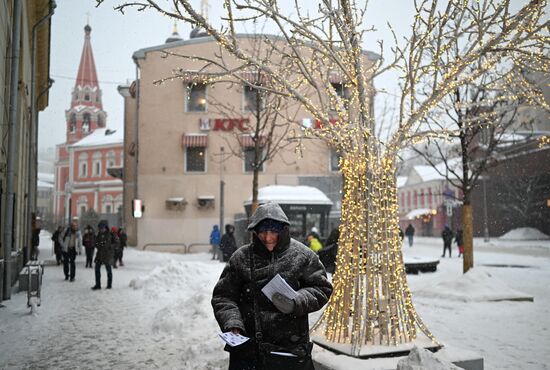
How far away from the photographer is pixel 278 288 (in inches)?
130

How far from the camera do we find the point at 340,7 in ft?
20.2

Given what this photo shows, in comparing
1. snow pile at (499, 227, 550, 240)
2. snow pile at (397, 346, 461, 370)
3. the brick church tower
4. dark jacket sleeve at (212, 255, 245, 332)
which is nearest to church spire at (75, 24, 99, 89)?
the brick church tower

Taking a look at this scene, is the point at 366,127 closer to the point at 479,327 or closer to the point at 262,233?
the point at 262,233

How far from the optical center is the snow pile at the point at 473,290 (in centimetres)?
1065

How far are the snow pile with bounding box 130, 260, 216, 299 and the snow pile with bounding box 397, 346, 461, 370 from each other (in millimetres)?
8115

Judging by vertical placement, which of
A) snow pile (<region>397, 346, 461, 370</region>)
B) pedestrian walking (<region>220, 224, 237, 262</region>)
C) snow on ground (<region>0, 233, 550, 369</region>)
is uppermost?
pedestrian walking (<region>220, 224, 237, 262</region>)

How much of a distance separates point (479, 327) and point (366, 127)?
4375 mm

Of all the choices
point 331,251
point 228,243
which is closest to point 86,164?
point 228,243

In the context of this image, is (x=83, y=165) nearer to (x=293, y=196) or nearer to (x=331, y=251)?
(x=293, y=196)

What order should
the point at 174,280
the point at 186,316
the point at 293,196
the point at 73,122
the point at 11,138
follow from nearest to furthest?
the point at 186,316
the point at 11,138
the point at 174,280
the point at 293,196
the point at 73,122

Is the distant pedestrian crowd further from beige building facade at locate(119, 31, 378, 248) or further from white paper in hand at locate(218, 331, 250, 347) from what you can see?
white paper in hand at locate(218, 331, 250, 347)

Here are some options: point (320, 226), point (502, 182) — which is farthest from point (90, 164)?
point (320, 226)

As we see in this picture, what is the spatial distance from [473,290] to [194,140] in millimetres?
23476

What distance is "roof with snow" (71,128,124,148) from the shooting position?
71250 millimetres
